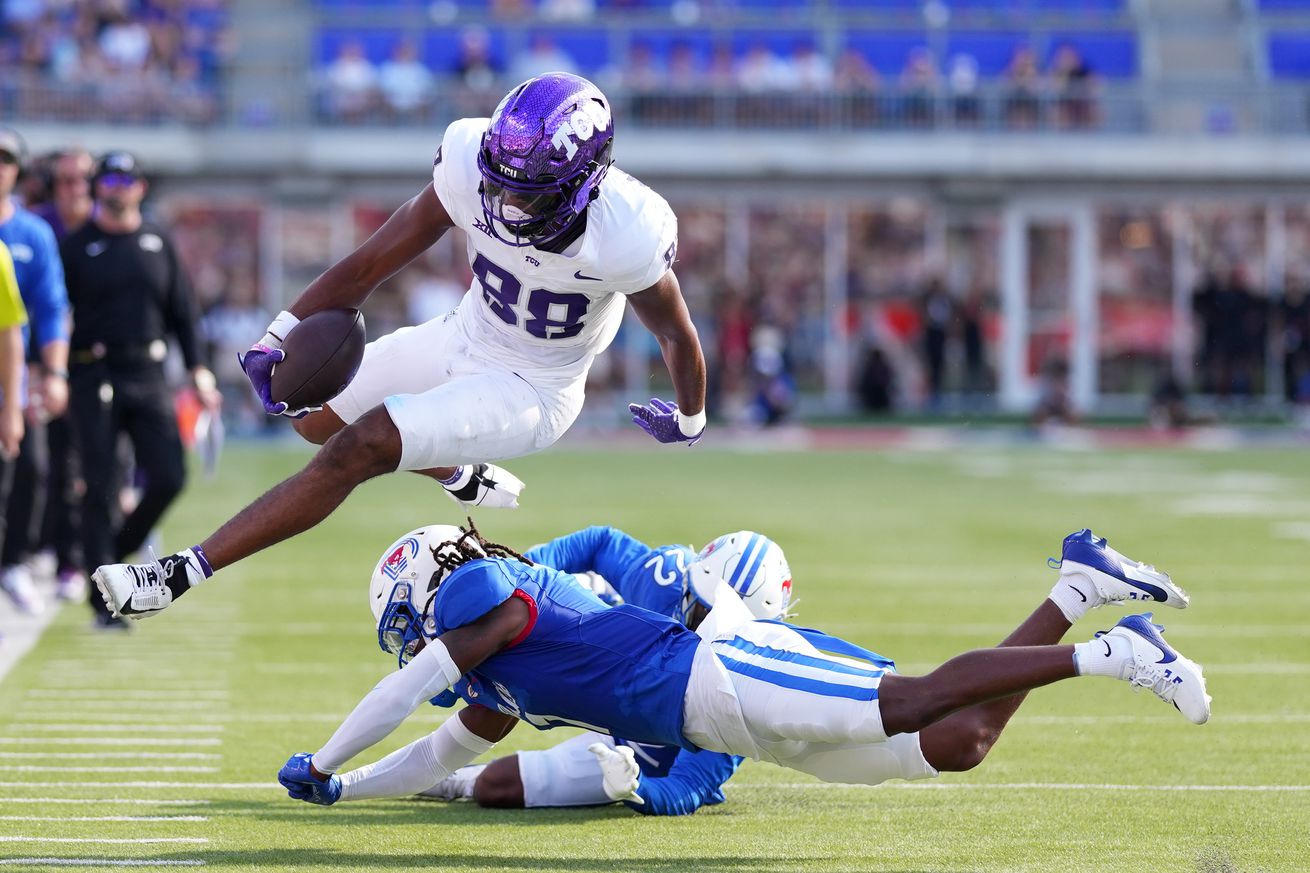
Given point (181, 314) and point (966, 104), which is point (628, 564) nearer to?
point (181, 314)

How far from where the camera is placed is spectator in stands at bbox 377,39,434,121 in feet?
74.9

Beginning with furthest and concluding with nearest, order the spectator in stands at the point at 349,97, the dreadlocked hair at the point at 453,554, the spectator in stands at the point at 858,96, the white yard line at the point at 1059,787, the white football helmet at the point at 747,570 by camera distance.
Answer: the spectator in stands at the point at 858,96, the spectator in stands at the point at 349,97, the white yard line at the point at 1059,787, the white football helmet at the point at 747,570, the dreadlocked hair at the point at 453,554

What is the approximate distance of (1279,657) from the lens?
7.28 metres

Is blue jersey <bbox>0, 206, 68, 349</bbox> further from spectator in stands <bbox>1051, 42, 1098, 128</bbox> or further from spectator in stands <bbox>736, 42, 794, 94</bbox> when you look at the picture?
spectator in stands <bbox>1051, 42, 1098, 128</bbox>

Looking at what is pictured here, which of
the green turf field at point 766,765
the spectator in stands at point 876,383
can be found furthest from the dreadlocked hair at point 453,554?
the spectator in stands at point 876,383

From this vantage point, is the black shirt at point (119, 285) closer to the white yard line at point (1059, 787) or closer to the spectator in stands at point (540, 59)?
the white yard line at point (1059, 787)

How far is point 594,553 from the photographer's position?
515cm

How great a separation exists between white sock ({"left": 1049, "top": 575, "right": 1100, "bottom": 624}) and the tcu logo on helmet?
1.61m

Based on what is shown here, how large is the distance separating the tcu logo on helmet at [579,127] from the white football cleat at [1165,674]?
179 cm

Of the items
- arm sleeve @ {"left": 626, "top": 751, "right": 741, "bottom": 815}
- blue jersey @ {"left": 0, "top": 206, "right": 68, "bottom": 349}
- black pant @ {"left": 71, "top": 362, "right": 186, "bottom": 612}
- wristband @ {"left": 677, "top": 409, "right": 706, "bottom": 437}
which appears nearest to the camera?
arm sleeve @ {"left": 626, "top": 751, "right": 741, "bottom": 815}

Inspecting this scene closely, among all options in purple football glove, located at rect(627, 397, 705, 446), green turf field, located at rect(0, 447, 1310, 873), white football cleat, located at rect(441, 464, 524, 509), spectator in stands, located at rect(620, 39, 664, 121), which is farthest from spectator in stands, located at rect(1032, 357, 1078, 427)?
white football cleat, located at rect(441, 464, 524, 509)

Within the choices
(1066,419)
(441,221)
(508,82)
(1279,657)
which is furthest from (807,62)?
(441,221)

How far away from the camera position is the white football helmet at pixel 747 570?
193 inches

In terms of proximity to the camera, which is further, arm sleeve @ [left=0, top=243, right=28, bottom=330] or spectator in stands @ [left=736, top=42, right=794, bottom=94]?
spectator in stands @ [left=736, top=42, right=794, bottom=94]
